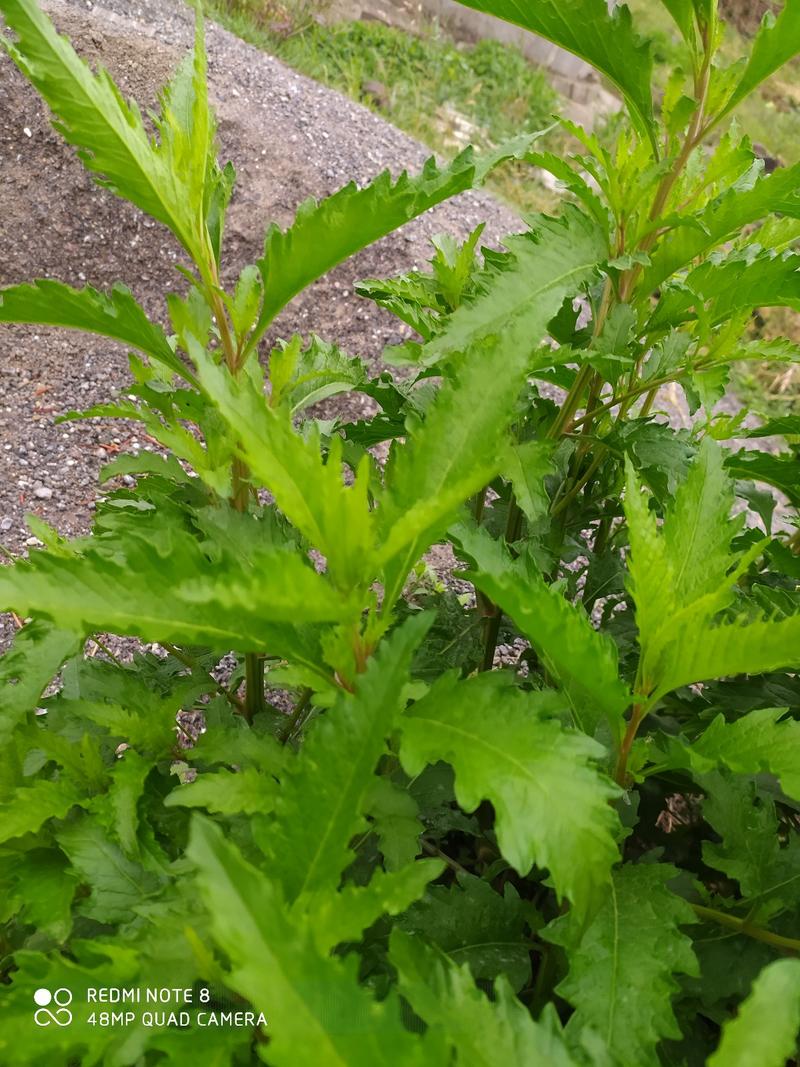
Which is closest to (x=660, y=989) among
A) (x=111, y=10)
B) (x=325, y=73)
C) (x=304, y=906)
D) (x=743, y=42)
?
(x=304, y=906)

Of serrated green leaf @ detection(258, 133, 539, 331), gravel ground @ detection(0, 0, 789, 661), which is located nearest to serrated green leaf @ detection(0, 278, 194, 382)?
serrated green leaf @ detection(258, 133, 539, 331)

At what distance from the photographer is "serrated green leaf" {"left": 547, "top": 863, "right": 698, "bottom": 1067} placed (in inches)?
25.4

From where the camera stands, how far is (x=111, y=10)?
4250mm

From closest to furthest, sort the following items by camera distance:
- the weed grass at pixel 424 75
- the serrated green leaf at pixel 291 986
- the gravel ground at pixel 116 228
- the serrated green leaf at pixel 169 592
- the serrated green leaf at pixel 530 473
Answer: the serrated green leaf at pixel 291 986, the serrated green leaf at pixel 169 592, the serrated green leaf at pixel 530 473, the gravel ground at pixel 116 228, the weed grass at pixel 424 75

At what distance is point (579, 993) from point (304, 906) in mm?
272

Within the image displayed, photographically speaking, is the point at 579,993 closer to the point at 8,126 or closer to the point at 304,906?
the point at 304,906

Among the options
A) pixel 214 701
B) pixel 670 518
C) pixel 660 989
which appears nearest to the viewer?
pixel 660 989

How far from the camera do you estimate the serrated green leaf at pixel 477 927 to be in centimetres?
84

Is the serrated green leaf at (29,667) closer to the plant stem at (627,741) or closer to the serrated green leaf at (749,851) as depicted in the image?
the plant stem at (627,741)

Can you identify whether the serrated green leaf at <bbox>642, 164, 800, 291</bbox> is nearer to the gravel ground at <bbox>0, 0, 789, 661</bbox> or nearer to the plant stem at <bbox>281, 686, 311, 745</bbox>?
the plant stem at <bbox>281, 686, 311, 745</bbox>

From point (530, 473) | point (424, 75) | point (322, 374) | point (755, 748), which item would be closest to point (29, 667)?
point (322, 374)

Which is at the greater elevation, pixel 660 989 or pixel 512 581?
pixel 512 581

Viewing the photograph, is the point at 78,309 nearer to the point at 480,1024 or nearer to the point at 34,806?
the point at 34,806

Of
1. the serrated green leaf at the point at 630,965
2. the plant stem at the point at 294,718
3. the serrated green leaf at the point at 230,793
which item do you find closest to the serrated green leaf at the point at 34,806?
the serrated green leaf at the point at 230,793
